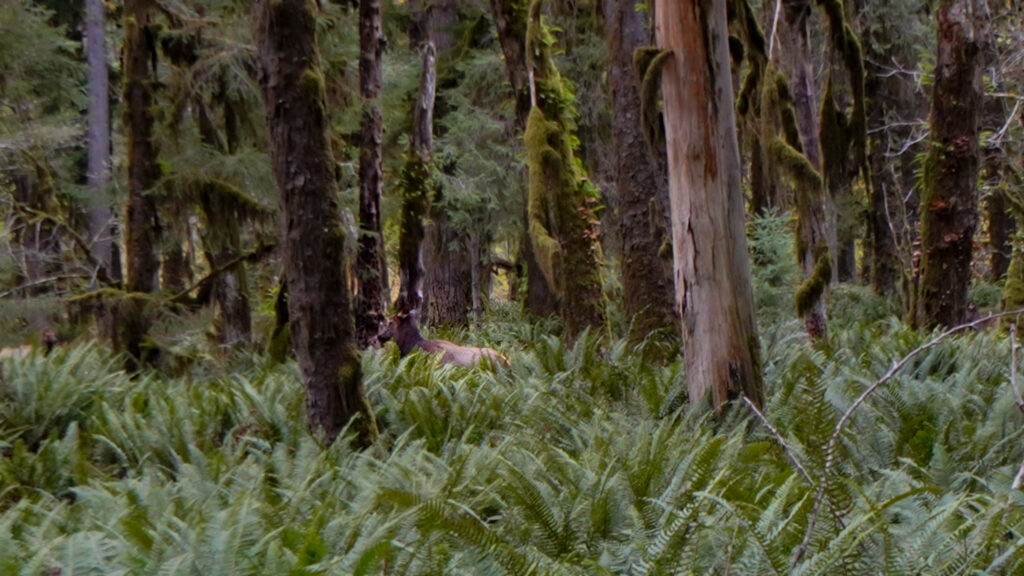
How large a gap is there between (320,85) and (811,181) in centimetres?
367

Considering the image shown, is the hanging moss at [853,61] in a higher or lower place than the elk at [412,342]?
higher

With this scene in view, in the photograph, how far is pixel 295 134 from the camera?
595 cm

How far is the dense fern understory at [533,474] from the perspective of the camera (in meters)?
3.35

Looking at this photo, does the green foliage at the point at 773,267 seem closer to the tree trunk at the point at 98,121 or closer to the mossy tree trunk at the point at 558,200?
the mossy tree trunk at the point at 558,200

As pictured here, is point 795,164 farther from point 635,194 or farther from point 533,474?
point 533,474

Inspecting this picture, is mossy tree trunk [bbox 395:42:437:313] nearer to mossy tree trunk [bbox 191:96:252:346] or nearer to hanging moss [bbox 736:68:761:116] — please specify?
mossy tree trunk [bbox 191:96:252:346]

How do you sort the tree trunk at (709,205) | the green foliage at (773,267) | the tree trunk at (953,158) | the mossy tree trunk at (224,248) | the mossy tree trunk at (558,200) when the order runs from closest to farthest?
the tree trunk at (709,205)
the tree trunk at (953,158)
the mossy tree trunk at (558,200)
the mossy tree trunk at (224,248)
the green foliage at (773,267)

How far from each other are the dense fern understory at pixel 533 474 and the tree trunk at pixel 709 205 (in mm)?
363

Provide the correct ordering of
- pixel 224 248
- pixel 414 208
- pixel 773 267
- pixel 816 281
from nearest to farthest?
pixel 816 281 → pixel 414 208 → pixel 224 248 → pixel 773 267

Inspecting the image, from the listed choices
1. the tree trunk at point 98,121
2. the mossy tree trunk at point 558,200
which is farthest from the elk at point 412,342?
the tree trunk at point 98,121

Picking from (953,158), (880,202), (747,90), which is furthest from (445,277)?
(747,90)

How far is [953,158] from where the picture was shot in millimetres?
9406

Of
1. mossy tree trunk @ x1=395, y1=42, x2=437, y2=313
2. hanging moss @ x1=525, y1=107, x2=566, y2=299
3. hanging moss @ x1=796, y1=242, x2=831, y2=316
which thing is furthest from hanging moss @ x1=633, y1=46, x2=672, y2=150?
mossy tree trunk @ x1=395, y1=42, x2=437, y2=313

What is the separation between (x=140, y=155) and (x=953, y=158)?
9.16m
